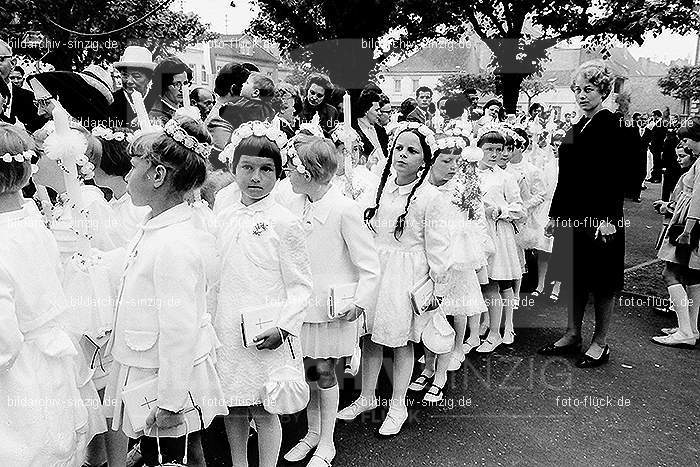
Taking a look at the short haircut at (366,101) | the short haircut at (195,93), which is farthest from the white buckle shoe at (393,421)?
the short haircut at (195,93)

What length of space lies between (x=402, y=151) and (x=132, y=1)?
11543 mm

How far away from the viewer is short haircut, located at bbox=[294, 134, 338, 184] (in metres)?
3.39

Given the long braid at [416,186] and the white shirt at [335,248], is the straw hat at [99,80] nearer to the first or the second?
the white shirt at [335,248]

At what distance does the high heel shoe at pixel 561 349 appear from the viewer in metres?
5.46

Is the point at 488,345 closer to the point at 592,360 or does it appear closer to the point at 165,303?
the point at 592,360

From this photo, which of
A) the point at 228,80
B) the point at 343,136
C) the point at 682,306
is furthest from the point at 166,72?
the point at 682,306

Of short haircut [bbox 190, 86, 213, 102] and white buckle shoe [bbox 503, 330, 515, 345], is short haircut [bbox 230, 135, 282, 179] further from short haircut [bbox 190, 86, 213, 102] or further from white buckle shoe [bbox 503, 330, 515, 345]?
short haircut [bbox 190, 86, 213, 102]

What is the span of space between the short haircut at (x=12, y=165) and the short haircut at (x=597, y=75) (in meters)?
4.20

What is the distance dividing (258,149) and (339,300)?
955 millimetres

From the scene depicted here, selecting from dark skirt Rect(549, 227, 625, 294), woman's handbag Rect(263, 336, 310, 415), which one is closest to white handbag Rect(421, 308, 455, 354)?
woman's handbag Rect(263, 336, 310, 415)

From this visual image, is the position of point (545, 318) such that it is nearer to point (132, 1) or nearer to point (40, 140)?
point (40, 140)

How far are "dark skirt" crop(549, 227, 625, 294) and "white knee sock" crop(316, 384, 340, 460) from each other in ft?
9.04

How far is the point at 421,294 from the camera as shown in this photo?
3932 millimetres

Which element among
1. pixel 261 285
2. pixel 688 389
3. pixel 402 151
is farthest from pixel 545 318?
pixel 261 285
